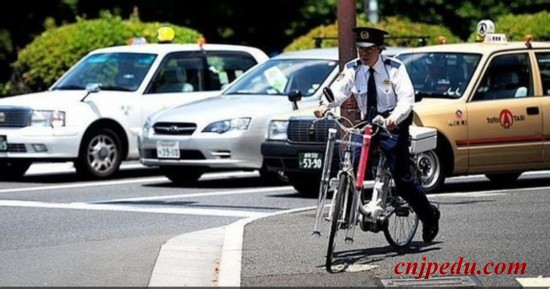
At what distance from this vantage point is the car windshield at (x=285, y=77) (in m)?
16.8

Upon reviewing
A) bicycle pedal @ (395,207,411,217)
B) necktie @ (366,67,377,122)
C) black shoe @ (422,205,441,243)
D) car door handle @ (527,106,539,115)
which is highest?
necktie @ (366,67,377,122)

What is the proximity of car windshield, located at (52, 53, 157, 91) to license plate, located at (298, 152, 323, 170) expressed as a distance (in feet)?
13.7

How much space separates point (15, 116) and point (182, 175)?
224cm

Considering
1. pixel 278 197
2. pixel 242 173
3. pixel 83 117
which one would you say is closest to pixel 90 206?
pixel 278 197

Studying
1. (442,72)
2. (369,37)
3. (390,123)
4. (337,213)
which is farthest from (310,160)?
(337,213)

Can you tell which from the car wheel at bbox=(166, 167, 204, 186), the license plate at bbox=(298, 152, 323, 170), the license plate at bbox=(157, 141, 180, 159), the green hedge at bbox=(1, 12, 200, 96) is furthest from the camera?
the green hedge at bbox=(1, 12, 200, 96)

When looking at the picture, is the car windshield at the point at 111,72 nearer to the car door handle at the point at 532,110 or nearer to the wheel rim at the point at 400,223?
the car door handle at the point at 532,110

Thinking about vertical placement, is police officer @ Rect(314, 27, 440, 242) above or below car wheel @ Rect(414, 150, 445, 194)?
above

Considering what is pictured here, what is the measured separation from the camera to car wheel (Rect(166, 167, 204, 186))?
56.1 ft

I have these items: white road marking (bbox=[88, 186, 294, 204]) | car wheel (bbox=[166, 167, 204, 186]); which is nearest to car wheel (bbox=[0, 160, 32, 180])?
car wheel (bbox=[166, 167, 204, 186])

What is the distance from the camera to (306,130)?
48.9 feet

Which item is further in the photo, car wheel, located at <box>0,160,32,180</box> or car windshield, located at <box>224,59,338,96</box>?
car wheel, located at <box>0,160,32,180</box>

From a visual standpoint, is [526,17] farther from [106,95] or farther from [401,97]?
[401,97]

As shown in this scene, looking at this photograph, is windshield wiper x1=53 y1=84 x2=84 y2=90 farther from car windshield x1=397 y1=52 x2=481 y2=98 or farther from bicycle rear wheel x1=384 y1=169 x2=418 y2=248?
bicycle rear wheel x1=384 y1=169 x2=418 y2=248
